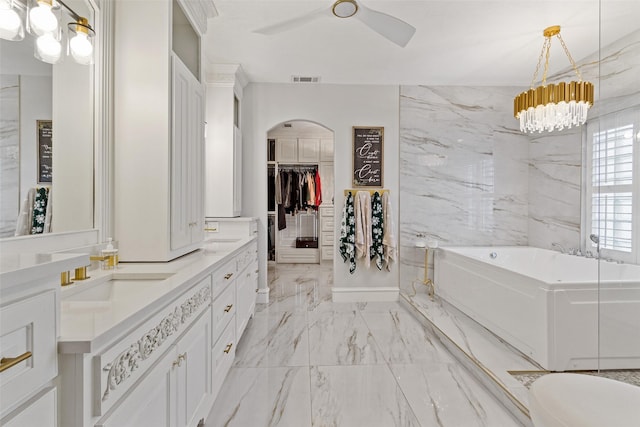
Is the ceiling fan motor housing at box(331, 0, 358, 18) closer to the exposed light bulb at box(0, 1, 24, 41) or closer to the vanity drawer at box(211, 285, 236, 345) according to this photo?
the exposed light bulb at box(0, 1, 24, 41)

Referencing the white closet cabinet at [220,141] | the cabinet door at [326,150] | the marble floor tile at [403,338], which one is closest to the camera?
the marble floor tile at [403,338]

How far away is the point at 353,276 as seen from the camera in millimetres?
3986

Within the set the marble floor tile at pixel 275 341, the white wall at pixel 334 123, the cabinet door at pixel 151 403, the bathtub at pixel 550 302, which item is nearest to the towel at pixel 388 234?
the white wall at pixel 334 123

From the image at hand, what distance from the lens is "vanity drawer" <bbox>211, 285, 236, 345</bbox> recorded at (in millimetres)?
1746

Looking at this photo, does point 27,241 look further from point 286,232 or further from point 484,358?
point 286,232

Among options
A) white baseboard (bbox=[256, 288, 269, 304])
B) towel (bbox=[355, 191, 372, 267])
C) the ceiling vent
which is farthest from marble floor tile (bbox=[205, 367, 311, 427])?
the ceiling vent

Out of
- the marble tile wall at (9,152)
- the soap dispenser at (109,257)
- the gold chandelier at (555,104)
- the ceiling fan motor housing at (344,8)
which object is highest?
the ceiling fan motor housing at (344,8)

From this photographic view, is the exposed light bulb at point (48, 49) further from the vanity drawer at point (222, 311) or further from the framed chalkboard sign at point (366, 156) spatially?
the framed chalkboard sign at point (366, 156)

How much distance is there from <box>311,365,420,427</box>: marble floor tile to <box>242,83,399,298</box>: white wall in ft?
5.69

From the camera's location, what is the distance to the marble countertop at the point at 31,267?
56 centimetres

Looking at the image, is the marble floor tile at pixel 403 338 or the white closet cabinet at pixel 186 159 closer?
the white closet cabinet at pixel 186 159

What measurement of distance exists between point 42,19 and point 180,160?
83 cm

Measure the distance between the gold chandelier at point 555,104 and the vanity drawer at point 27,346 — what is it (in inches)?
124

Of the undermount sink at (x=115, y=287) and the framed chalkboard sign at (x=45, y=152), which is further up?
the framed chalkboard sign at (x=45, y=152)
